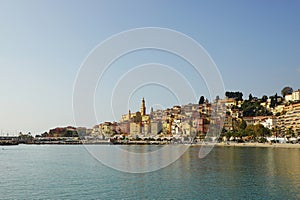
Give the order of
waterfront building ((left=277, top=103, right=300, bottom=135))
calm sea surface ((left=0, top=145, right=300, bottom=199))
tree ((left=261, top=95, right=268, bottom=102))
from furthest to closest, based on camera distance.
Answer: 1. tree ((left=261, top=95, right=268, bottom=102))
2. waterfront building ((left=277, top=103, right=300, bottom=135))
3. calm sea surface ((left=0, top=145, right=300, bottom=199))

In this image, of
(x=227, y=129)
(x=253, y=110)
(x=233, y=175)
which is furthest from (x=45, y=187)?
(x=253, y=110)

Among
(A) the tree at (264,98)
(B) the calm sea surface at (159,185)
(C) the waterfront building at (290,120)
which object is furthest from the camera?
(A) the tree at (264,98)

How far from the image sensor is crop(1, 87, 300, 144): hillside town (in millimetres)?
58091

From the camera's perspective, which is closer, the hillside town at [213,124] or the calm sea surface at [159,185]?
the calm sea surface at [159,185]

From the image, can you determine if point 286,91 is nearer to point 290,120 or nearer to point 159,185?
point 290,120

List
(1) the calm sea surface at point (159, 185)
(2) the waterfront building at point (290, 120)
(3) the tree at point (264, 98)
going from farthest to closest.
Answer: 1. (3) the tree at point (264, 98)
2. (2) the waterfront building at point (290, 120)
3. (1) the calm sea surface at point (159, 185)

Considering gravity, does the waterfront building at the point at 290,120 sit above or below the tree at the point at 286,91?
below

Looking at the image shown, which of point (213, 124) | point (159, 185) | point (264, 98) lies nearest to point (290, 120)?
point (213, 124)

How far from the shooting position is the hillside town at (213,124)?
58.1 metres

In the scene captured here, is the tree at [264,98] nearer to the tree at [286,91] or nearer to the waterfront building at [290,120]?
the tree at [286,91]

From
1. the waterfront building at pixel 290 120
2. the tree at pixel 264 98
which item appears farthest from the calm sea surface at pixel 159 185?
the tree at pixel 264 98

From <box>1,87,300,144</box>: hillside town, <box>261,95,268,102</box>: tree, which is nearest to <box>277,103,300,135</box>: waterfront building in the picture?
<box>1,87,300,144</box>: hillside town

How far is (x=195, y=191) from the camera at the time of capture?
1359 cm

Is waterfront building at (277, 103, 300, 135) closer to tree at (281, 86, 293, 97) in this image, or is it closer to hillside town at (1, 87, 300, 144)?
hillside town at (1, 87, 300, 144)
